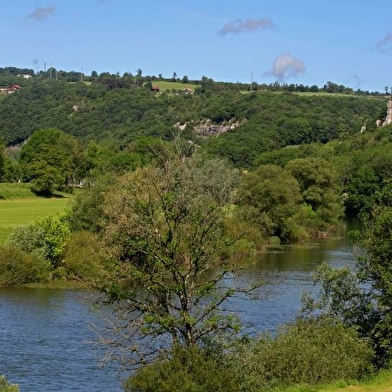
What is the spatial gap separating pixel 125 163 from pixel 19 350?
7359cm

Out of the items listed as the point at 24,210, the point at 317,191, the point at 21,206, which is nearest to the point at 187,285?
the point at 24,210

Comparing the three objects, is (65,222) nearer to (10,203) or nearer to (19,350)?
(19,350)

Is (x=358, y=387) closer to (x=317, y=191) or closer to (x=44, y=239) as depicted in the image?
(x=44, y=239)

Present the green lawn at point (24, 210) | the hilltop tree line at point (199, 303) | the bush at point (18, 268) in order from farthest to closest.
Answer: the green lawn at point (24, 210), the bush at point (18, 268), the hilltop tree line at point (199, 303)

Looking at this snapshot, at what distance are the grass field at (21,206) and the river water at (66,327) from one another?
14.8 m

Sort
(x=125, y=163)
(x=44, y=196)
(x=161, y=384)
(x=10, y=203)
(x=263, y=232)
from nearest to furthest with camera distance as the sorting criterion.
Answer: (x=161, y=384)
(x=263, y=232)
(x=10, y=203)
(x=44, y=196)
(x=125, y=163)

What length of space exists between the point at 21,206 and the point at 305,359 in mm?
62559

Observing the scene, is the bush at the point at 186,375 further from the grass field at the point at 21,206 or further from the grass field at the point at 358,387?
the grass field at the point at 21,206

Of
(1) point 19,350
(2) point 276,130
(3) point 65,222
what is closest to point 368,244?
(1) point 19,350

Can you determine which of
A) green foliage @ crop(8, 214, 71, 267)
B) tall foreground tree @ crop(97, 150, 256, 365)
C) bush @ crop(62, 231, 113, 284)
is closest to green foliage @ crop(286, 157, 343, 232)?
bush @ crop(62, 231, 113, 284)

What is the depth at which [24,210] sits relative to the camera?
8044 centimetres

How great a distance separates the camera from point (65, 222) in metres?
59.8

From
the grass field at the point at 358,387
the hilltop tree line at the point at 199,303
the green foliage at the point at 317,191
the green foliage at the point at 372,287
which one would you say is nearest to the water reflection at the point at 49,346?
the hilltop tree line at the point at 199,303

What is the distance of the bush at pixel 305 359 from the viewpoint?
85.7 feet
